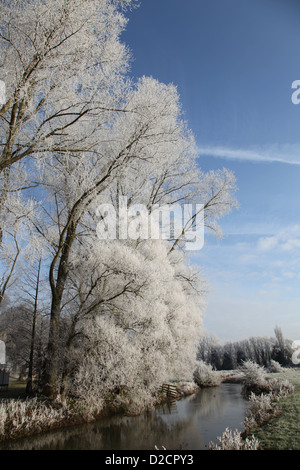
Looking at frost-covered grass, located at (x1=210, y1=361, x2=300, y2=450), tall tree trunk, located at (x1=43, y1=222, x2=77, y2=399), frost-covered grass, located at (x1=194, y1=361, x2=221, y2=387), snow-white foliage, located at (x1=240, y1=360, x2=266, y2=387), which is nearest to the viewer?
frost-covered grass, located at (x1=210, y1=361, x2=300, y2=450)

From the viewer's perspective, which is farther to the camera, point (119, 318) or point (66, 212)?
point (66, 212)

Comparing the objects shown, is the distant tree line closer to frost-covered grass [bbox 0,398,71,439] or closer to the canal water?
the canal water

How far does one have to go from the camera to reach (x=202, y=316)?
18.8m

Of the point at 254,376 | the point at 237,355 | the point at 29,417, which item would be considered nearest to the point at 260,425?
the point at 29,417

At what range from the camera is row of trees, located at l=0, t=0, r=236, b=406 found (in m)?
6.80

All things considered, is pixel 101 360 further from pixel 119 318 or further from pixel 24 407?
pixel 24 407

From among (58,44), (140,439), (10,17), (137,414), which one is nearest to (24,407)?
(140,439)

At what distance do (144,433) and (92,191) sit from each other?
834cm

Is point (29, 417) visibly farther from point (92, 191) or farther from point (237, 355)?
point (237, 355)

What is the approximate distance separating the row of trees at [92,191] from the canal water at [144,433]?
58.6 inches

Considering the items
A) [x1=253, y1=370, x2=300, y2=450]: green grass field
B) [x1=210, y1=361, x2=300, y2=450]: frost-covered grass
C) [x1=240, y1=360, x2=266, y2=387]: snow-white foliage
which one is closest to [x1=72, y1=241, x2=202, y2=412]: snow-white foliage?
[x1=210, y1=361, x2=300, y2=450]: frost-covered grass

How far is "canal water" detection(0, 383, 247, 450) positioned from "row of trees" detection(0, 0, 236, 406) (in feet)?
4.89
